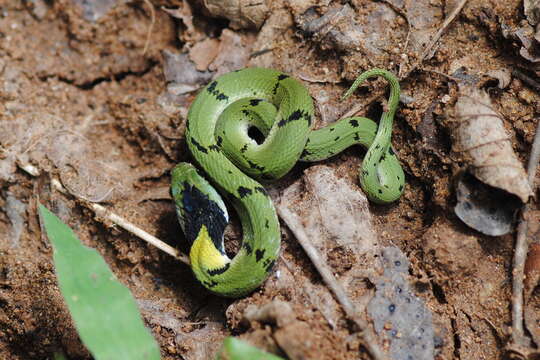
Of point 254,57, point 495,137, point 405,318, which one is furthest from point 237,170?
point 495,137

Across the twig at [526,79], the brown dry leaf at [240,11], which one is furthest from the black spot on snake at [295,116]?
the twig at [526,79]

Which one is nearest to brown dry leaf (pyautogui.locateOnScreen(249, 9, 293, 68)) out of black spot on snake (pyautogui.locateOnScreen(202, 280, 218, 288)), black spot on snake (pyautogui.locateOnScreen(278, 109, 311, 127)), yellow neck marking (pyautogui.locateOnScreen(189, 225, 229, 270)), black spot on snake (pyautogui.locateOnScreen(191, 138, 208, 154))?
black spot on snake (pyautogui.locateOnScreen(278, 109, 311, 127))

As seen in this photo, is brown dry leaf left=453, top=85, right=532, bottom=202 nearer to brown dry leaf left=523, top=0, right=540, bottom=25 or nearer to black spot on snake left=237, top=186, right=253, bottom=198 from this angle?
brown dry leaf left=523, top=0, right=540, bottom=25

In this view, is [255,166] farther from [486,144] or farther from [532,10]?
[532,10]

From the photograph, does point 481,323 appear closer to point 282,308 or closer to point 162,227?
point 282,308

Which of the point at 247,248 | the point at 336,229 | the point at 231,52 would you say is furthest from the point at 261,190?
the point at 231,52

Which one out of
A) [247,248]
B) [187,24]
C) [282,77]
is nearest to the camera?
[247,248]
